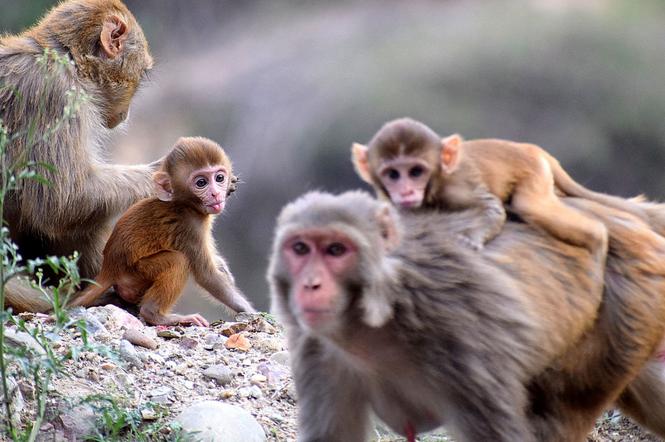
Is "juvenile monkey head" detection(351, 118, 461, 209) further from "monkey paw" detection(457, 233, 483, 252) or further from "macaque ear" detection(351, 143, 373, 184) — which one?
"monkey paw" detection(457, 233, 483, 252)

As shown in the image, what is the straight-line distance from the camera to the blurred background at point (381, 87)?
9.80 metres

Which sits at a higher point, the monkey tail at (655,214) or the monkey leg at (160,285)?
the monkey tail at (655,214)

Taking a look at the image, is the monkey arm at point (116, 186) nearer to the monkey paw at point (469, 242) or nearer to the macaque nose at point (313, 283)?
the monkey paw at point (469, 242)

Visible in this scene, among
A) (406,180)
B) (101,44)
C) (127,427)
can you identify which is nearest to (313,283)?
(406,180)

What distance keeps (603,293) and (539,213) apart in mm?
406

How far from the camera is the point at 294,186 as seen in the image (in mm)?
9922

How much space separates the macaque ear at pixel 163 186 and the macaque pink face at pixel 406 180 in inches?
96.5

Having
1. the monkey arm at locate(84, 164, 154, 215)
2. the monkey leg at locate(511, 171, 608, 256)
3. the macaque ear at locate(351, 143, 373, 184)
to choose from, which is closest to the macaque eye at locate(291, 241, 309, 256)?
the macaque ear at locate(351, 143, 373, 184)

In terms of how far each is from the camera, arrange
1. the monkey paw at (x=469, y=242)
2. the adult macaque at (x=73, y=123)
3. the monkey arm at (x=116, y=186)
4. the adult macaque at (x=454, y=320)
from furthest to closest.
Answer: the monkey arm at (x=116, y=186)
the adult macaque at (x=73, y=123)
the monkey paw at (x=469, y=242)
the adult macaque at (x=454, y=320)

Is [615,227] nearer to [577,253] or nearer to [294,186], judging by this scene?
[577,253]

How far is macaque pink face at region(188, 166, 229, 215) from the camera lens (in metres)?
6.30

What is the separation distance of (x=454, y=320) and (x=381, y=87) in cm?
651

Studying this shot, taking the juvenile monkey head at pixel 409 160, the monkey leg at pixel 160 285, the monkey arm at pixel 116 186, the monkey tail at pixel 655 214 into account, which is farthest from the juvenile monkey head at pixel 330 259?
the monkey arm at pixel 116 186

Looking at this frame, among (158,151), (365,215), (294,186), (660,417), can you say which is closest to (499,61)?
(294,186)
